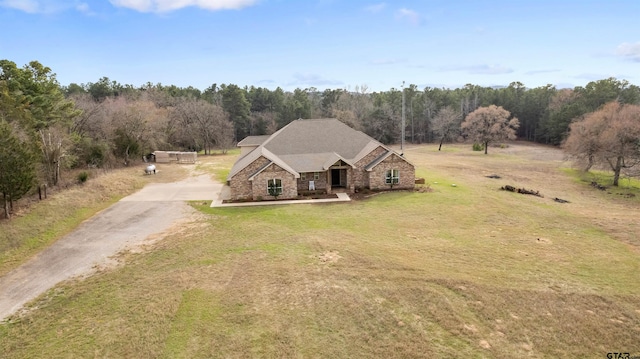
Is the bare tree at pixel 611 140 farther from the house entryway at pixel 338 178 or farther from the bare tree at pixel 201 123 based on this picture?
the bare tree at pixel 201 123

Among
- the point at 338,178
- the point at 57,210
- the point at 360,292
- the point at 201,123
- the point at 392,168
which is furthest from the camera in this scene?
the point at 201,123

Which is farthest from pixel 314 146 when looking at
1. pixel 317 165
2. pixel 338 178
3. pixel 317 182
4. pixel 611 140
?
pixel 611 140

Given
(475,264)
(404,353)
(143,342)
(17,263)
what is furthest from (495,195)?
(17,263)

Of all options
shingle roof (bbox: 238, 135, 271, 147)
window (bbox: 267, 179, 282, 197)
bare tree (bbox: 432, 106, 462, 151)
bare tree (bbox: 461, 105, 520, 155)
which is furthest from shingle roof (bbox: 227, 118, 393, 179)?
bare tree (bbox: 432, 106, 462, 151)

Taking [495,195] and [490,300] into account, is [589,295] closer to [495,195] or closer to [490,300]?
[490,300]

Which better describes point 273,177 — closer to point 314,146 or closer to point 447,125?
point 314,146

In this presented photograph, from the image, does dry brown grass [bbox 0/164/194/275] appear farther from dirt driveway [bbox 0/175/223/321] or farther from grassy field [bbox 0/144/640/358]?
grassy field [bbox 0/144/640/358]
